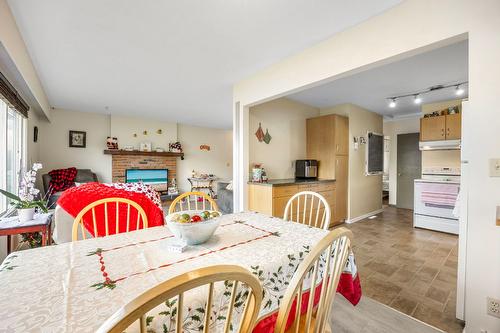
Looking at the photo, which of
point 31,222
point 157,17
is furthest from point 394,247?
point 31,222

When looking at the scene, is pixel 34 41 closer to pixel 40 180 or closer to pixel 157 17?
pixel 157 17

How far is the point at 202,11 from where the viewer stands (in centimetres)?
189

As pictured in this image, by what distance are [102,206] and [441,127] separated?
17.1ft

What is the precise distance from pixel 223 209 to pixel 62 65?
331 cm

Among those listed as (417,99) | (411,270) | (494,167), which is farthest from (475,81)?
(417,99)

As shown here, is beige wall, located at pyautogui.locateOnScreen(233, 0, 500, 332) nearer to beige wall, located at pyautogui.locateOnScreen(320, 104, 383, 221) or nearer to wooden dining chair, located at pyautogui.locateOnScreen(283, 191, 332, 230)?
wooden dining chair, located at pyautogui.locateOnScreen(283, 191, 332, 230)

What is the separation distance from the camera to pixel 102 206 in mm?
2059

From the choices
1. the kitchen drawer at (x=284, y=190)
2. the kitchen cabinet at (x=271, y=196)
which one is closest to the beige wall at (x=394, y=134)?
the kitchen cabinet at (x=271, y=196)

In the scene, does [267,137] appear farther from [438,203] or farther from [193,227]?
[438,203]

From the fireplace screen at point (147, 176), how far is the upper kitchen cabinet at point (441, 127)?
256 inches

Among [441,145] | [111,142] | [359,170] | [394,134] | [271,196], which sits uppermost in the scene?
[394,134]

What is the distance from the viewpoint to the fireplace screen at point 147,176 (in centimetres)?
630

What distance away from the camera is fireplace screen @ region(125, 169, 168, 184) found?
20.7 ft

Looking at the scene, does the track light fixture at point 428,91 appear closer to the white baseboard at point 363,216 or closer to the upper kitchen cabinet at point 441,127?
the upper kitchen cabinet at point 441,127
